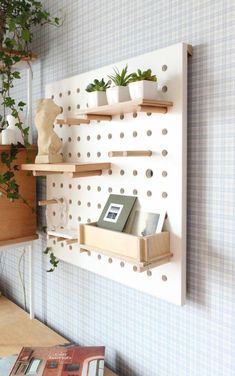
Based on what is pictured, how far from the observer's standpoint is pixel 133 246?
94 cm

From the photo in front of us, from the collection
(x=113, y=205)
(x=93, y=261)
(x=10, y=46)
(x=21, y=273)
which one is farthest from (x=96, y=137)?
(x=21, y=273)

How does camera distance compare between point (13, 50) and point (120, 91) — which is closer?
point (120, 91)

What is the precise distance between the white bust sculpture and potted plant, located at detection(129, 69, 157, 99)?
0.43 m

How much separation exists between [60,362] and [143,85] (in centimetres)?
88

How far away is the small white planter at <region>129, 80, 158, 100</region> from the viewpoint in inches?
36.0

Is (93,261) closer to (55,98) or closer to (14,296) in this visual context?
(55,98)

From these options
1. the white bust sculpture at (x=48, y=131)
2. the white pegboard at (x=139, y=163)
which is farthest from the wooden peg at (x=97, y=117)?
the white bust sculpture at (x=48, y=131)

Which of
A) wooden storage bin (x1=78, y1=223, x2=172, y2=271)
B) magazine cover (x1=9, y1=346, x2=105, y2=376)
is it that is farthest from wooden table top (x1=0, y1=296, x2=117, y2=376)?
wooden storage bin (x1=78, y1=223, x2=172, y2=271)

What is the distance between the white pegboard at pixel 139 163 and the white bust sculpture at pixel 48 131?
0.05m

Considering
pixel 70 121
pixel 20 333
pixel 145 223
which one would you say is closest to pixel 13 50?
pixel 70 121

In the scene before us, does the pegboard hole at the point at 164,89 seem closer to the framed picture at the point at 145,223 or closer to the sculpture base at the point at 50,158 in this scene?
the framed picture at the point at 145,223

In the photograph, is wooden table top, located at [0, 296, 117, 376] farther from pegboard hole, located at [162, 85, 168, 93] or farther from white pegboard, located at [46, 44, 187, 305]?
pegboard hole, located at [162, 85, 168, 93]

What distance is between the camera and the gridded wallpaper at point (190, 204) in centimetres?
87

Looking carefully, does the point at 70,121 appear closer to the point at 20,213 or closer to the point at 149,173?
the point at 149,173
